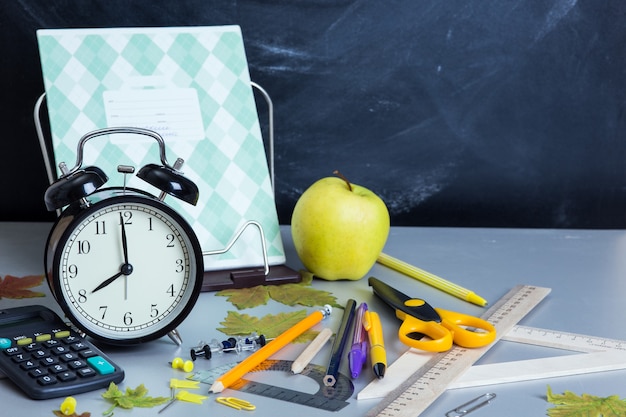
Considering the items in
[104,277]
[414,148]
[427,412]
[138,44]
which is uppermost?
[138,44]

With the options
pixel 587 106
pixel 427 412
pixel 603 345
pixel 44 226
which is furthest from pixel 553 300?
pixel 44 226

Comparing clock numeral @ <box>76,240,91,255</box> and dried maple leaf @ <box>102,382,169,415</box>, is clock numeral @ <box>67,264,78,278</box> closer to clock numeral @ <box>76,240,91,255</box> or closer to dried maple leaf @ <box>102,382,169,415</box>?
clock numeral @ <box>76,240,91,255</box>

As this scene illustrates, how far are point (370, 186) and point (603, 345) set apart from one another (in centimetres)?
69

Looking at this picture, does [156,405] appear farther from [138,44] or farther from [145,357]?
[138,44]

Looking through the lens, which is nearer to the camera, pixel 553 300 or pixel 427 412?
pixel 427 412

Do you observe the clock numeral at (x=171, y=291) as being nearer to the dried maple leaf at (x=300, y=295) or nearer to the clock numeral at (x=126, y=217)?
the clock numeral at (x=126, y=217)

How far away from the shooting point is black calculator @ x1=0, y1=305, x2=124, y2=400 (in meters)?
0.87

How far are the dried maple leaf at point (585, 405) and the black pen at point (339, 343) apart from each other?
0.24 meters

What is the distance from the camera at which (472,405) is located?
2.89 ft

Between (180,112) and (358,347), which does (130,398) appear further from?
(180,112)

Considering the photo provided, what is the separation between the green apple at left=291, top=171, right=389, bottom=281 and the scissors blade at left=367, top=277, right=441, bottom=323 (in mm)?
55

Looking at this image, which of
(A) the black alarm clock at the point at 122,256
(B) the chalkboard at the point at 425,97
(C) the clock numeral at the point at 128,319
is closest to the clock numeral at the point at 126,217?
(A) the black alarm clock at the point at 122,256

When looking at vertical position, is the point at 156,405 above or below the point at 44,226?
below

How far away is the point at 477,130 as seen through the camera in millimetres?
1628
